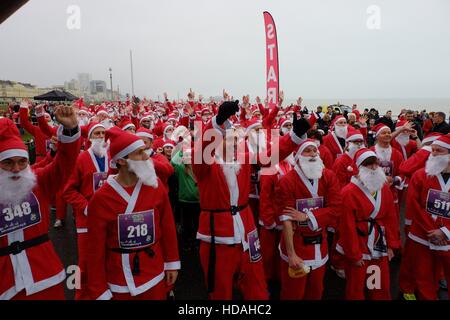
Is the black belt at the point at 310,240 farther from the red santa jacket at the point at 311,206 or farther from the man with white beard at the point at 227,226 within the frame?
the man with white beard at the point at 227,226

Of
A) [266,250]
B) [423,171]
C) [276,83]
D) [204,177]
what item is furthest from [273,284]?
[276,83]

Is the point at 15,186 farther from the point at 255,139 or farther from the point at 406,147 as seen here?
the point at 406,147

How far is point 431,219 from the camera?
3.49 meters

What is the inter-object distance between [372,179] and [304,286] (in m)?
1.37

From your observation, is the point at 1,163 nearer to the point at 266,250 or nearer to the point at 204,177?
the point at 204,177

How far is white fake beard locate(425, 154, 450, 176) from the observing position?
138 inches

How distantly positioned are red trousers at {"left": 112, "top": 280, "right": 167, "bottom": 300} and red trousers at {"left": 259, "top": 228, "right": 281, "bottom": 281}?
2000 mm

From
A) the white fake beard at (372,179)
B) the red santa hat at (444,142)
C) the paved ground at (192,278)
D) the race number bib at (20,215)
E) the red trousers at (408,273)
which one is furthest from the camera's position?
the paved ground at (192,278)

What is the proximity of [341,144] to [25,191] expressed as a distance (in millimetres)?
6511

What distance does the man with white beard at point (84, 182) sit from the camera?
3.80 m

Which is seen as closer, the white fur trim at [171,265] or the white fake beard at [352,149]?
the white fur trim at [171,265]

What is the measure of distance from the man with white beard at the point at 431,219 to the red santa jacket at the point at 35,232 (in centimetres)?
370

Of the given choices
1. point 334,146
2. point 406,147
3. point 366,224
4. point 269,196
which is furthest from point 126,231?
point 406,147

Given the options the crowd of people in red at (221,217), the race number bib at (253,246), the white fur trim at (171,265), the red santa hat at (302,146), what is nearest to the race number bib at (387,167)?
the crowd of people in red at (221,217)
